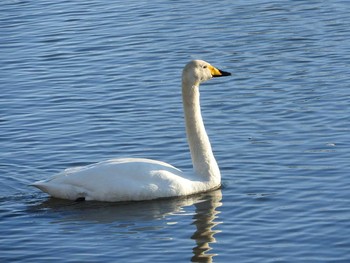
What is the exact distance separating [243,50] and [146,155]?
5.50 metres

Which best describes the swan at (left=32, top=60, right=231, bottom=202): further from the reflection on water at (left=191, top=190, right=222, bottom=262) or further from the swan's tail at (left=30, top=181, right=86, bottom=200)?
the reflection on water at (left=191, top=190, right=222, bottom=262)

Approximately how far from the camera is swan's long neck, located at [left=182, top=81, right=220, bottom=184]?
13797mm

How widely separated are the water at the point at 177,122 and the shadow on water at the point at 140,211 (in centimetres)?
2

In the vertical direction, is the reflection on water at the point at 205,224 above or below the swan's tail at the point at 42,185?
below

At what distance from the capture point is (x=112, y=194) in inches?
521

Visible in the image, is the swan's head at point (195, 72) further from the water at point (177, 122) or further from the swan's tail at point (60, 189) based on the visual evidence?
the swan's tail at point (60, 189)

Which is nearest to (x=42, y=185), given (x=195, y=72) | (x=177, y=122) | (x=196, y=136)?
(x=196, y=136)

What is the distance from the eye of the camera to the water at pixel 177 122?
11.9 m

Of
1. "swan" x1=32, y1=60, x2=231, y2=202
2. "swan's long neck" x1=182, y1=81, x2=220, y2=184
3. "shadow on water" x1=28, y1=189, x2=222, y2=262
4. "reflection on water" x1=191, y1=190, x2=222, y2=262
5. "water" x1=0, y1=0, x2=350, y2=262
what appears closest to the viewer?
"reflection on water" x1=191, y1=190, x2=222, y2=262

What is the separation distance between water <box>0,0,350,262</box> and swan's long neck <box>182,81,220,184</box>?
0.39 meters

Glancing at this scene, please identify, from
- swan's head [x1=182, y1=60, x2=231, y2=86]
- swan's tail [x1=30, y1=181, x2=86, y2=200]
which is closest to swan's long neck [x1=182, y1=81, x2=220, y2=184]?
swan's head [x1=182, y1=60, x2=231, y2=86]

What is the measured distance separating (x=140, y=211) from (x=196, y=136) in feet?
4.86

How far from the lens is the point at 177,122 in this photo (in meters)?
16.4

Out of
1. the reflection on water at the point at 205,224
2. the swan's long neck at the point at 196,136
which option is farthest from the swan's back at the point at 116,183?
the swan's long neck at the point at 196,136
